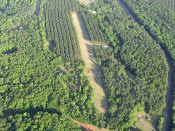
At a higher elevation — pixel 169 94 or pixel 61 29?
pixel 61 29

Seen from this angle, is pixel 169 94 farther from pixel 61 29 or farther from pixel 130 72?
pixel 61 29

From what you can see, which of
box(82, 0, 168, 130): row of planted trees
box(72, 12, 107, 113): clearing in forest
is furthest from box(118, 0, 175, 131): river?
box(72, 12, 107, 113): clearing in forest

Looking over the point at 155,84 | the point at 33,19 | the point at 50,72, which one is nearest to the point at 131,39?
the point at 155,84

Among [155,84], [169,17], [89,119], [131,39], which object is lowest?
[89,119]

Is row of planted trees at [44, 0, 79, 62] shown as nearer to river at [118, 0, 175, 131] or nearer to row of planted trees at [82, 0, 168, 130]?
row of planted trees at [82, 0, 168, 130]

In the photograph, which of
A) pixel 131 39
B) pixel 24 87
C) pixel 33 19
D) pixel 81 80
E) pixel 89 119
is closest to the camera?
pixel 89 119

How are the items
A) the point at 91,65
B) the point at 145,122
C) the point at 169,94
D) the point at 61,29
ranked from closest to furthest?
the point at 145,122, the point at 169,94, the point at 91,65, the point at 61,29

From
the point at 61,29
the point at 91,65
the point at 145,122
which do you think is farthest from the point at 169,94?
the point at 61,29

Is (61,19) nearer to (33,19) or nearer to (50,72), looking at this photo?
(33,19)
